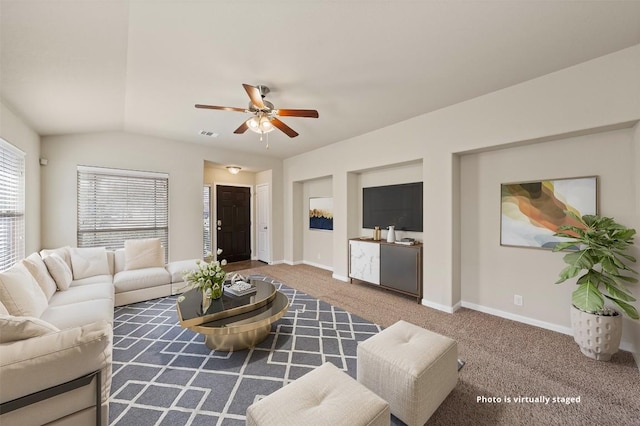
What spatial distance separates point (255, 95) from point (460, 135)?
8.51 ft

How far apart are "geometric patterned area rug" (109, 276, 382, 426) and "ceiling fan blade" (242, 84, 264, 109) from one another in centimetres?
243

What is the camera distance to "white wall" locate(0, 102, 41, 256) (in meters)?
2.89

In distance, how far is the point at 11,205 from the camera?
309cm

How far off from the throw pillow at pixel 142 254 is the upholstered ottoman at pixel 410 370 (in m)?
3.69

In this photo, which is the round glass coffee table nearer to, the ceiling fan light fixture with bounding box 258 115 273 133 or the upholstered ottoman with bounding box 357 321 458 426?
the upholstered ottoman with bounding box 357 321 458 426

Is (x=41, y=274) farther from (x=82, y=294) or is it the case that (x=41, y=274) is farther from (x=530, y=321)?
(x=530, y=321)

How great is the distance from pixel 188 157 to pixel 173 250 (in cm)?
187

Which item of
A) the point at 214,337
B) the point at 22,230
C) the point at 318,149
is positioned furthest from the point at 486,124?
the point at 22,230

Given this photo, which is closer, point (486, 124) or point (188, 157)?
point (486, 124)

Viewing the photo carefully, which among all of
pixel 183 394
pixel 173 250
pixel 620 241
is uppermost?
pixel 620 241

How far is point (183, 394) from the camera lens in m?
1.88

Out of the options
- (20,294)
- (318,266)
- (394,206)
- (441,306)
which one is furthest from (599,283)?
(20,294)

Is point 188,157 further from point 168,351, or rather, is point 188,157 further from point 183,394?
point 183,394

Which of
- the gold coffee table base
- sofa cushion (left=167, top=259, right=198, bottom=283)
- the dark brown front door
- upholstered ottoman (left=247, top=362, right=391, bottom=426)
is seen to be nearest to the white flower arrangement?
the gold coffee table base
